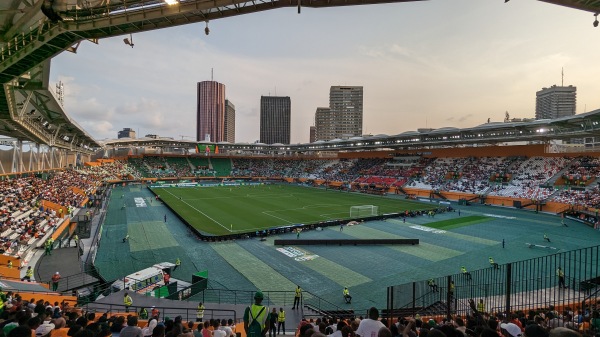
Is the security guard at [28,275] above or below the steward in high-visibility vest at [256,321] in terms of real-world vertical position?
below

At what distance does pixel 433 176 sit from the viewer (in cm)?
6169

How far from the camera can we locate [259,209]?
1655 inches

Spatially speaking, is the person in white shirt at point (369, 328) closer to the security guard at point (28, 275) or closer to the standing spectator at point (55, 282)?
the standing spectator at point (55, 282)

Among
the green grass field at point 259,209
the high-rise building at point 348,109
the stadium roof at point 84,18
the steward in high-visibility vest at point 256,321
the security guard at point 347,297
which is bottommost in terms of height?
the security guard at point 347,297

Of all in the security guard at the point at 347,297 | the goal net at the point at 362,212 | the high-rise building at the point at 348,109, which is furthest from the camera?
the high-rise building at the point at 348,109

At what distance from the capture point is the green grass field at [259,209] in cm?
3283

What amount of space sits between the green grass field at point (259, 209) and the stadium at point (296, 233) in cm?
34

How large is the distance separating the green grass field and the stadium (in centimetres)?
34

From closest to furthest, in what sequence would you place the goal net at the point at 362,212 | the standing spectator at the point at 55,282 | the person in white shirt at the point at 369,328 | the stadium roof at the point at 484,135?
the person in white shirt at the point at 369,328
the standing spectator at the point at 55,282
the goal net at the point at 362,212
the stadium roof at the point at 484,135

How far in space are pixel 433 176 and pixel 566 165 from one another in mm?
20645

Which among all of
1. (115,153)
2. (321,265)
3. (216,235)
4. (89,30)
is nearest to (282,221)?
(216,235)

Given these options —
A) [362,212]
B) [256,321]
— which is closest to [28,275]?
[256,321]

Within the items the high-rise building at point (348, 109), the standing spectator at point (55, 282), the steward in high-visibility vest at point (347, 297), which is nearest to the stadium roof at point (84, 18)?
the standing spectator at point (55, 282)

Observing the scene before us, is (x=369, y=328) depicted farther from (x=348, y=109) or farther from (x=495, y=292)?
(x=348, y=109)
